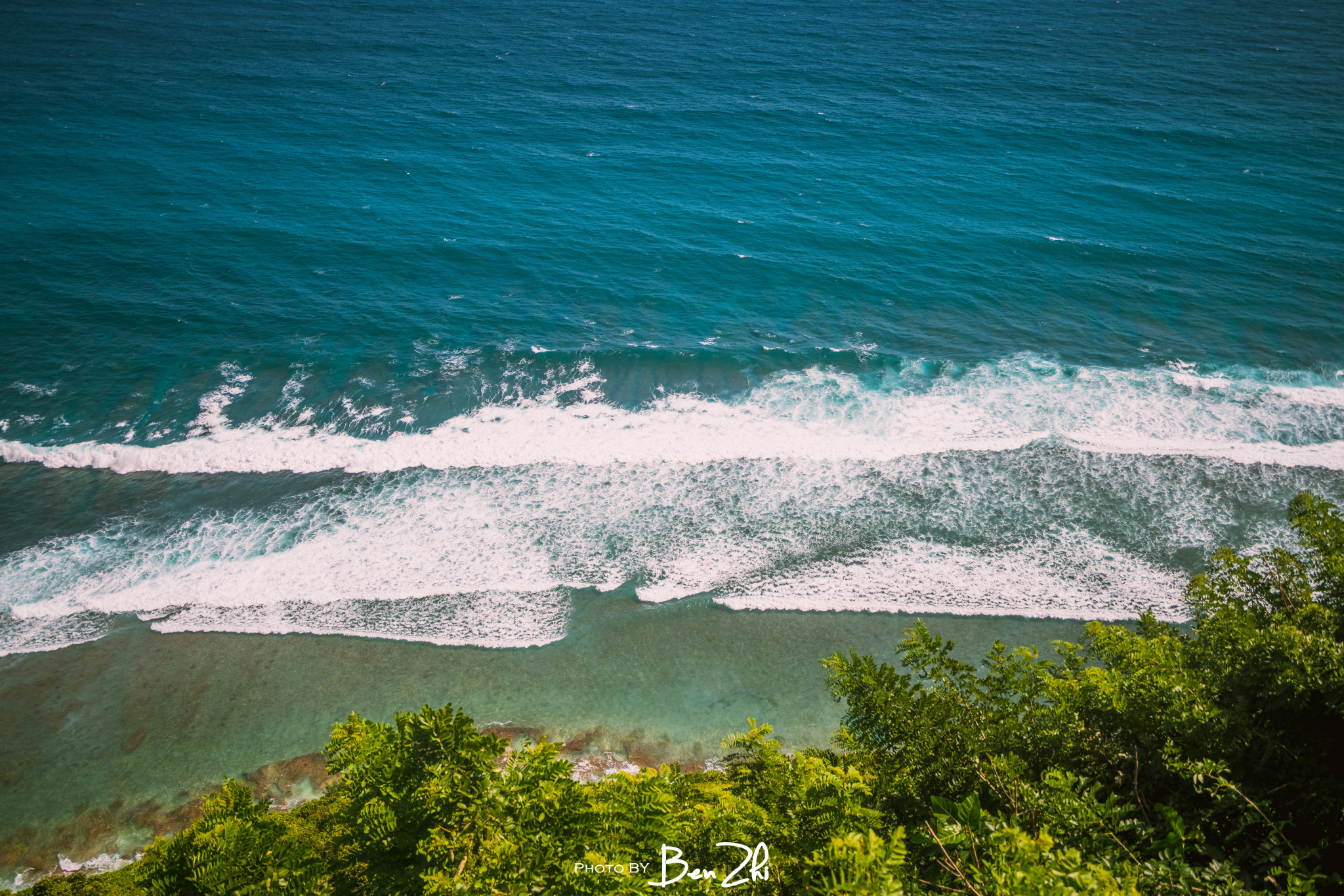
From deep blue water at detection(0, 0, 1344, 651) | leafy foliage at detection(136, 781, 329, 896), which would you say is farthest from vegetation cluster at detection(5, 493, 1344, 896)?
deep blue water at detection(0, 0, 1344, 651)

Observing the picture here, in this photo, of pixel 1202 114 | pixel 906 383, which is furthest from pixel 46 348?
pixel 1202 114

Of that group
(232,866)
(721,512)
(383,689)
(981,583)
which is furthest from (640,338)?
(232,866)

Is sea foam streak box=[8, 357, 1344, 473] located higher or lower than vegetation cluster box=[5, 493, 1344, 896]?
lower

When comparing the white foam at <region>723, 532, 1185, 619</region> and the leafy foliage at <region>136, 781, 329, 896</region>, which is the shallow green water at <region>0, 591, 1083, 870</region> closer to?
the white foam at <region>723, 532, 1185, 619</region>

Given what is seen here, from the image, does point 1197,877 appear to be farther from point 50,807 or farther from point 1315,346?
point 1315,346

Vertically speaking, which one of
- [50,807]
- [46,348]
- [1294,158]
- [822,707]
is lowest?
[50,807]

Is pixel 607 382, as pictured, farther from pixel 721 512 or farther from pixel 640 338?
pixel 721 512
